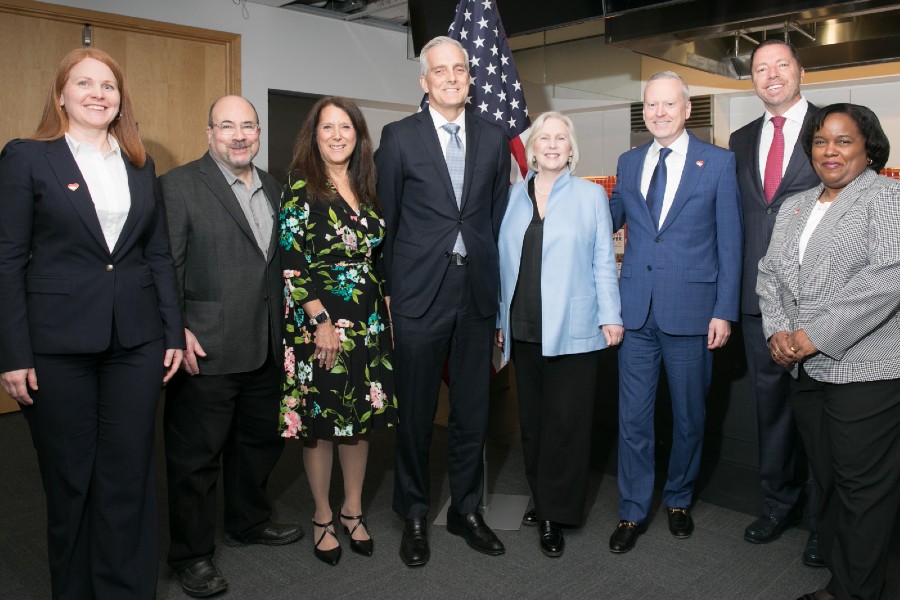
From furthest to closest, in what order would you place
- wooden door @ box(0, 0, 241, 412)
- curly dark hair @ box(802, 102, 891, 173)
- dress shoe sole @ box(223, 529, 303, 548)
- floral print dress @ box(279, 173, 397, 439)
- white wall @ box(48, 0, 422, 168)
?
white wall @ box(48, 0, 422, 168) → wooden door @ box(0, 0, 241, 412) → dress shoe sole @ box(223, 529, 303, 548) → floral print dress @ box(279, 173, 397, 439) → curly dark hair @ box(802, 102, 891, 173)

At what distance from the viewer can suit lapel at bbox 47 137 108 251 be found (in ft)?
7.07

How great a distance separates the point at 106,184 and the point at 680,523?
7.62 ft

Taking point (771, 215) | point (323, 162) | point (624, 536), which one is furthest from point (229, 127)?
point (624, 536)

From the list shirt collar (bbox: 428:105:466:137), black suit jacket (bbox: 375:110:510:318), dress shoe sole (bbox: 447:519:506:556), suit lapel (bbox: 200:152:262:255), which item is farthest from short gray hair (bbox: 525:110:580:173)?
dress shoe sole (bbox: 447:519:506:556)

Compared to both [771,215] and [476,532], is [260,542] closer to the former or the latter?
[476,532]

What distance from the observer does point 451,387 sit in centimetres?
300

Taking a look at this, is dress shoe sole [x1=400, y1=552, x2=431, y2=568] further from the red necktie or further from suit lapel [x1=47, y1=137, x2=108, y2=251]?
the red necktie

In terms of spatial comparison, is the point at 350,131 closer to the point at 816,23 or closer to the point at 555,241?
the point at 555,241

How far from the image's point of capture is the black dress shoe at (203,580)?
267 cm

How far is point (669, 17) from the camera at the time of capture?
13.4ft

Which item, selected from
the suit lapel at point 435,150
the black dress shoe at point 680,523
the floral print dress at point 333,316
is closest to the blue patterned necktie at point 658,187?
the suit lapel at point 435,150

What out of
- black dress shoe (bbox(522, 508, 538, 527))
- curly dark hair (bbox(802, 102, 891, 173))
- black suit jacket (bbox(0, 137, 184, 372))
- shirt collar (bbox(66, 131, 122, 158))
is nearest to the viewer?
black suit jacket (bbox(0, 137, 184, 372))

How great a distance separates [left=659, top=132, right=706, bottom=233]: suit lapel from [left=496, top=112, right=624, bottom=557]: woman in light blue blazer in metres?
0.22

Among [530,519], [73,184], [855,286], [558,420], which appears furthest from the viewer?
[530,519]
